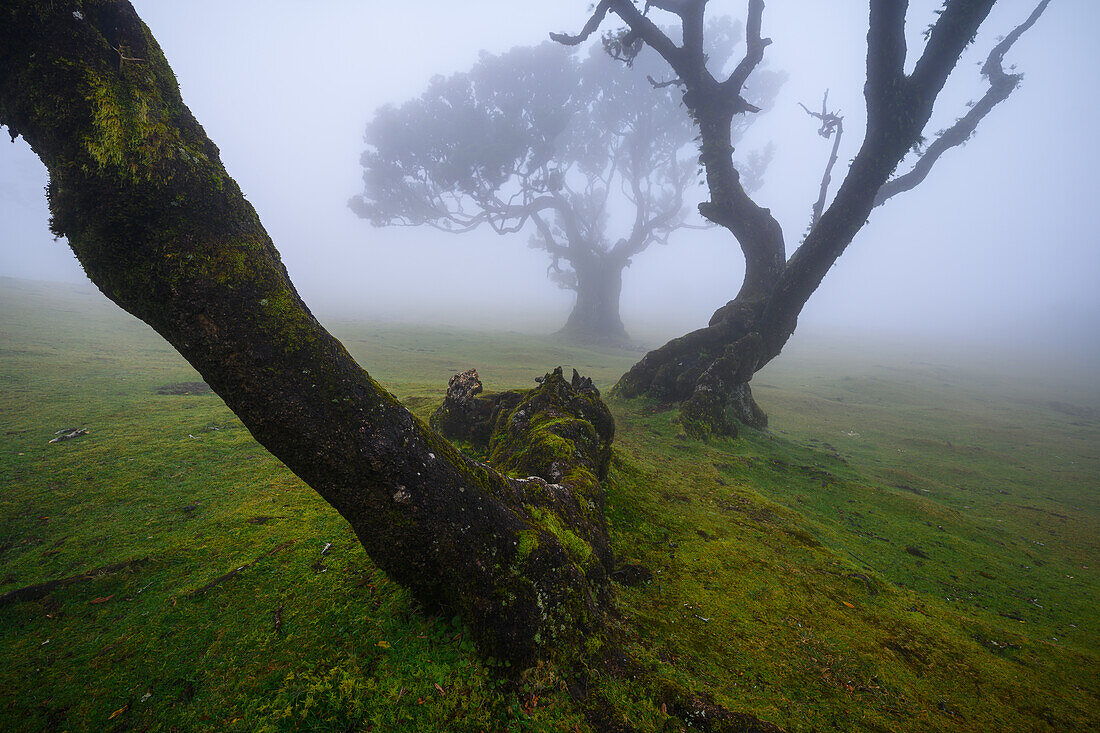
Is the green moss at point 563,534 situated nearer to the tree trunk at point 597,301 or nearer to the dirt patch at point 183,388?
the dirt patch at point 183,388

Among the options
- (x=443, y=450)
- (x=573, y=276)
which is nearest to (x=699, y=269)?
(x=573, y=276)

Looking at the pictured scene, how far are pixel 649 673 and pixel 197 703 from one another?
261 cm

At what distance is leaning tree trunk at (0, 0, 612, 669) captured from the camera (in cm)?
235

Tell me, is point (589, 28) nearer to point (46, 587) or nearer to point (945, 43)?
point (945, 43)

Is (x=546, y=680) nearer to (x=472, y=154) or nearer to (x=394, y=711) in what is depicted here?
(x=394, y=711)

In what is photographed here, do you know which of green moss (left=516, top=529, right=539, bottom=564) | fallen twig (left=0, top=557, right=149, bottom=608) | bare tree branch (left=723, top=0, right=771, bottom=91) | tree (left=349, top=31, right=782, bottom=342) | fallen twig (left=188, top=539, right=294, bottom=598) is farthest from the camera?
tree (left=349, top=31, right=782, bottom=342)

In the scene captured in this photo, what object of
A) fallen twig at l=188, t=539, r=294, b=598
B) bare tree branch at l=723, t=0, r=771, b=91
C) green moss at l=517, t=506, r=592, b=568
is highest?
bare tree branch at l=723, t=0, r=771, b=91

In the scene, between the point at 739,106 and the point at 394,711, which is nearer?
Result: the point at 394,711

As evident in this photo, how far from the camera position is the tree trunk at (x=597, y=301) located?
31.5 m

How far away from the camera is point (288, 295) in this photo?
2803 millimetres

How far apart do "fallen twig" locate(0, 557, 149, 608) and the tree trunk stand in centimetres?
2831

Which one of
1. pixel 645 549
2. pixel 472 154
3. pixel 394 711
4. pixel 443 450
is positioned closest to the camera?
pixel 394 711

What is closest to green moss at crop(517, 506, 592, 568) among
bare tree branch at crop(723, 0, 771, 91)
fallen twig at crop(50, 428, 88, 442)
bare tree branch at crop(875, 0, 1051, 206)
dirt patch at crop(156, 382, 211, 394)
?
fallen twig at crop(50, 428, 88, 442)

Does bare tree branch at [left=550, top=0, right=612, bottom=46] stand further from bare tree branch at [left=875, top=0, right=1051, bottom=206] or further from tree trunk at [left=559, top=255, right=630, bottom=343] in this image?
tree trunk at [left=559, top=255, right=630, bottom=343]
